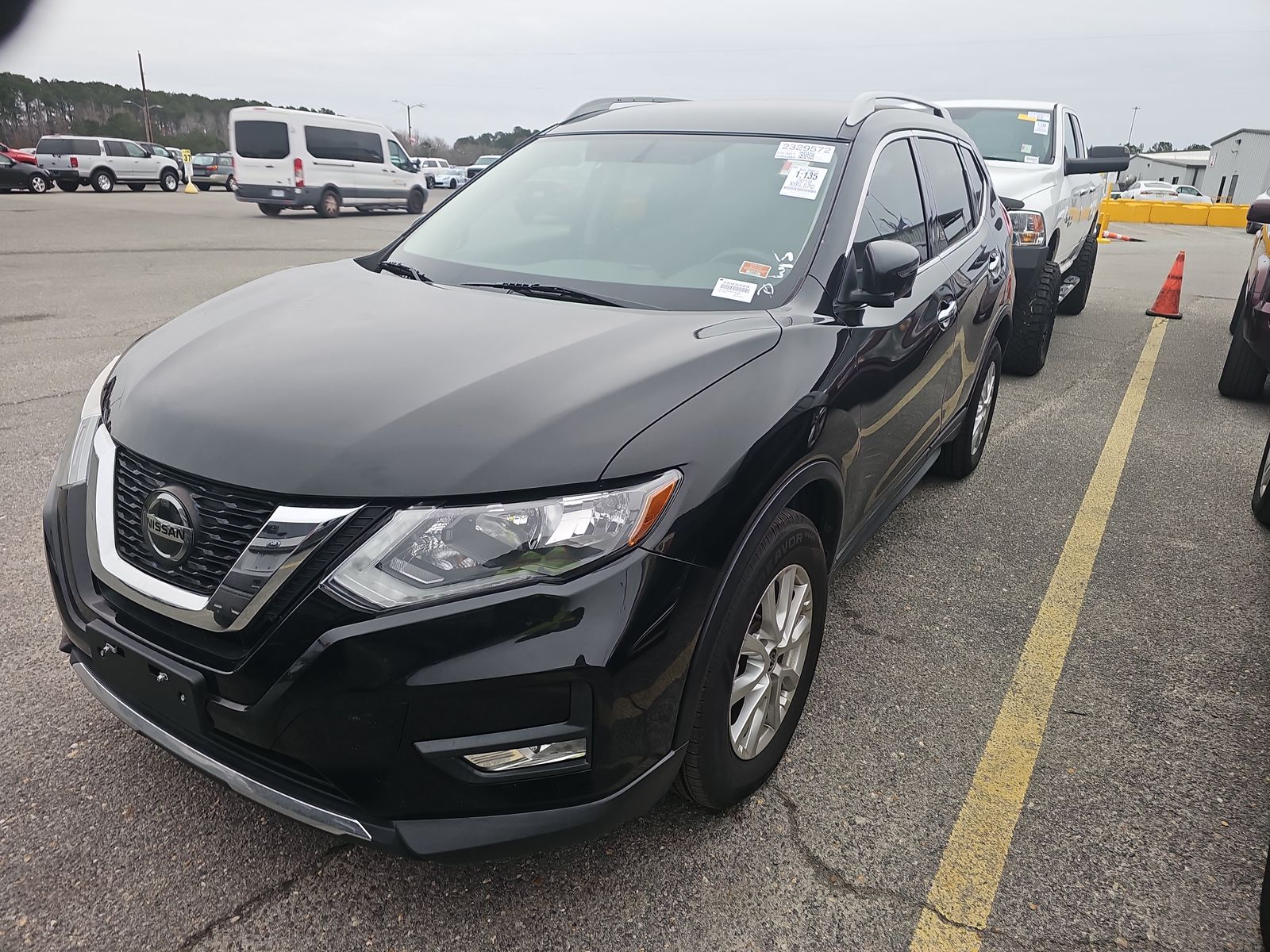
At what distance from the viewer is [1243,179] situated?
233ft

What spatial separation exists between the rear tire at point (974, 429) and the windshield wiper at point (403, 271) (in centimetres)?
273

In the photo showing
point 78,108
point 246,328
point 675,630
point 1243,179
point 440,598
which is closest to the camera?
point 440,598

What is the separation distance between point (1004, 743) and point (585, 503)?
1.71 m

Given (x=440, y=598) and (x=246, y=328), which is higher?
(x=246, y=328)

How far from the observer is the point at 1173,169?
88.8m

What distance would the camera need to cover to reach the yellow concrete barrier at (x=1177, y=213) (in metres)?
30.3

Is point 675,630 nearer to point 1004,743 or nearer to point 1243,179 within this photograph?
point 1004,743

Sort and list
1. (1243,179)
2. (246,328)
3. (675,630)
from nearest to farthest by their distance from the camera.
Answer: (675,630) < (246,328) < (1243,179)

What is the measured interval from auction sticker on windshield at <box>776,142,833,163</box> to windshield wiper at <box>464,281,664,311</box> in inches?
32.6

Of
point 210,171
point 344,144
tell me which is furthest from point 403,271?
point 210,171

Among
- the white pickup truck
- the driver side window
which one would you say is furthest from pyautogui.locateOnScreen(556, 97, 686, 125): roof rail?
the driver side window

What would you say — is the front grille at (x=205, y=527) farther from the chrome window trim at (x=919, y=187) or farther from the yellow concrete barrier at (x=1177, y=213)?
the yellow concrete barrier at (x=1177, y=213)

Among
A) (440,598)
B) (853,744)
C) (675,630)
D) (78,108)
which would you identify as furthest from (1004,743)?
(78,108)

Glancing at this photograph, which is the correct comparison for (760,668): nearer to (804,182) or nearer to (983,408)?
(804,182)
